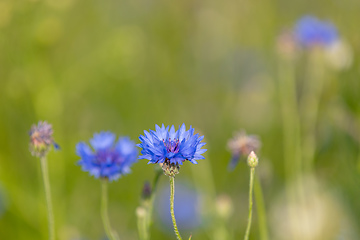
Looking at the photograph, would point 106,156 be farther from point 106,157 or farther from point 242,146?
point 242,146

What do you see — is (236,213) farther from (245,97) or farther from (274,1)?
(274,1)

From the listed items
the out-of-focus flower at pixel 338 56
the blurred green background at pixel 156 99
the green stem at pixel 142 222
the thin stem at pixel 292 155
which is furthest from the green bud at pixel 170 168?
the out-of-focus flower at pixel 338 56

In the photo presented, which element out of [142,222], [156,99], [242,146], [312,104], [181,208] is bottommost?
[142,222]

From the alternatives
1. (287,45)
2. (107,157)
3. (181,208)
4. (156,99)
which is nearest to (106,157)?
(107,157)

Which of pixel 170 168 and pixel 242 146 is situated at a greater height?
pixel 242 146

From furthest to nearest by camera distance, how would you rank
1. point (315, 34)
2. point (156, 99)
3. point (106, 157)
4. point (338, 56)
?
1. point (156, 99)
2. point (338, 56)
3. point (315, 34)
4. point (106, 157)

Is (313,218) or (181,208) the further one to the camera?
(181,208)

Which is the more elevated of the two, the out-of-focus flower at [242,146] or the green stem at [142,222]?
the out-of-focus flower at [242,146]

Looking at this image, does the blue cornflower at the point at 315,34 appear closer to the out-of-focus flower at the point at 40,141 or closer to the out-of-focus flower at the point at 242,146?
the out-of-focus flower at the point at 242,146
